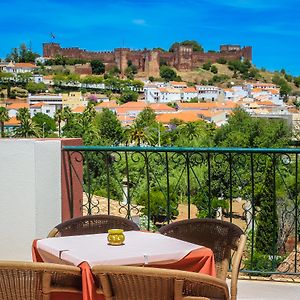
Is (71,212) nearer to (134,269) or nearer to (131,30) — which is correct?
(134,269)

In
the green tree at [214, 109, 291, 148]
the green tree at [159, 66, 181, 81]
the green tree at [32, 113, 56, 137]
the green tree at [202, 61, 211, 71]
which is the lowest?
the green tree at [214, 109, 291, 148]

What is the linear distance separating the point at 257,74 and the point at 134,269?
130592mm

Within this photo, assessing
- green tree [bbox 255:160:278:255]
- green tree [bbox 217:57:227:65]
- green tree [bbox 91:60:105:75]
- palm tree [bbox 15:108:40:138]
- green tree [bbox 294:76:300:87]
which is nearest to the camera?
green tree [bbox 255:160:278:255]

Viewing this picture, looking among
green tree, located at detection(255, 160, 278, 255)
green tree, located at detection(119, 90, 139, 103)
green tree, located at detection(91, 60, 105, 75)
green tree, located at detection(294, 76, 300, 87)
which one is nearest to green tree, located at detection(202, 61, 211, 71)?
green tree, located at detection(294, 76, 300, 87)

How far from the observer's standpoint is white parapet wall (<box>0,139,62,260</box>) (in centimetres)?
419

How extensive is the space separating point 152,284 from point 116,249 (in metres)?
0.46

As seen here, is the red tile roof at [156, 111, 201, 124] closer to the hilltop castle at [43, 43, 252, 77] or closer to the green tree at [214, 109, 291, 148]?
the green tree at [214, 109, 291, 148]

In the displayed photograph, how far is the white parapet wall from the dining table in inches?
62.0

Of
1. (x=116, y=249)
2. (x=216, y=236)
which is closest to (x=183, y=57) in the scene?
(x=216, y=236)

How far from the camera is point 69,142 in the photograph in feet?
14.3

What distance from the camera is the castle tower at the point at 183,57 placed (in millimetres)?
125562

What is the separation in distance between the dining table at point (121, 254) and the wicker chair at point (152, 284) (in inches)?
4.5

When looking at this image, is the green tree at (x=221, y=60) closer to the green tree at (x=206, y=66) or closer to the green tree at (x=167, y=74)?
the green tree at (x=206, y=66)

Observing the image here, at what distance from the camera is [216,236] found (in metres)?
2.99
